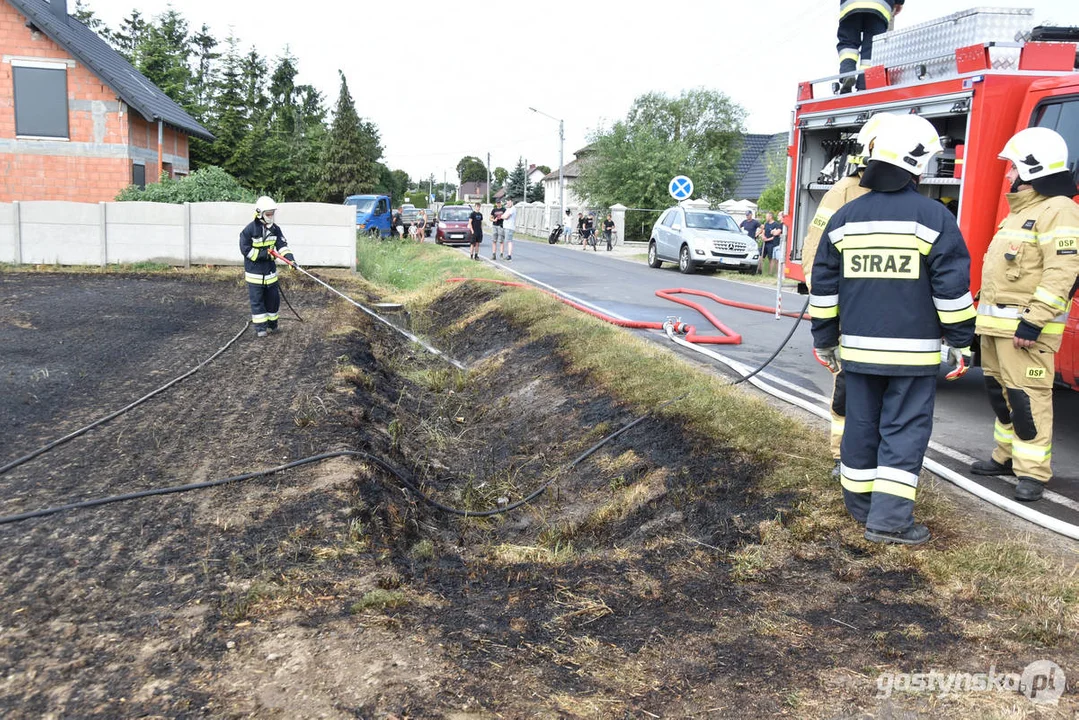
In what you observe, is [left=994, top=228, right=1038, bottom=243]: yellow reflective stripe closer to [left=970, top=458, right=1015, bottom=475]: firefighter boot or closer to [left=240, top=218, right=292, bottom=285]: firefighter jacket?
[left=970, top=458, right=1015, bottom=475]: firefighter boot

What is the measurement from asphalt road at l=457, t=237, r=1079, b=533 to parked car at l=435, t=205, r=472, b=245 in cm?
1204

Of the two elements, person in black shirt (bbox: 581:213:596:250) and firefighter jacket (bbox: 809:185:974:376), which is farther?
person in black shirt (bbox: 581:213:596:250)

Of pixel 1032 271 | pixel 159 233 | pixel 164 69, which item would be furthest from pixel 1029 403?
pixel 164 69

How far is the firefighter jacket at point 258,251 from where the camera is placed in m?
11.1

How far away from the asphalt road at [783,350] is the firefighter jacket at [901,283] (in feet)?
5.12

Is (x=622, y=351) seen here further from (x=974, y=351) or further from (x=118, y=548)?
(x=118, y=548)

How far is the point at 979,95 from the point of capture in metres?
6.29

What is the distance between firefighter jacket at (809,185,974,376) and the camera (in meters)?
3.96

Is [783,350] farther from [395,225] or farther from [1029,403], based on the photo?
[395,225]

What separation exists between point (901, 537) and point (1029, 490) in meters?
1.32

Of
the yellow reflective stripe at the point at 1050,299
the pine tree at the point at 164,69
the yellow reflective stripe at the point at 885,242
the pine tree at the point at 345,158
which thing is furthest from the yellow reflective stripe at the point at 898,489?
the pine tree at the point at 345,158

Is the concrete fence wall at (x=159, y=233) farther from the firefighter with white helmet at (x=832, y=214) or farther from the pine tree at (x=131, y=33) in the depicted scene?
the pine tree at (x=131, y=33)

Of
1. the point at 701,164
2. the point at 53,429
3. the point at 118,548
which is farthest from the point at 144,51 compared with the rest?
the point at 118,548

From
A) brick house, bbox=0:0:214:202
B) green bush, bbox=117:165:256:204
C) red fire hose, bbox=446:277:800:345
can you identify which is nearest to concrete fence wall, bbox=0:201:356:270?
green bush, bbox=117:165:256:204
